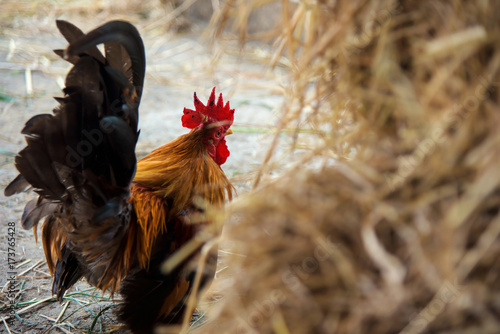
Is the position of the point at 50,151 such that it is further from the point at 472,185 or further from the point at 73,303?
the point at 472,185

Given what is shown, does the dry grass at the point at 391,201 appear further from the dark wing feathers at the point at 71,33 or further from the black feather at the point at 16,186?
the black feather at the point at 16,186

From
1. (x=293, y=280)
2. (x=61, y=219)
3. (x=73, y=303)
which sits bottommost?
(x=73, y=303)

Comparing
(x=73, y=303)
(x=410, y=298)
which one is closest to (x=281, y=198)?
(x=410, y=298)

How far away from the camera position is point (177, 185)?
6.92 feet

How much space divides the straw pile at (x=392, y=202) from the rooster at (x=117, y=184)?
2.23 ft

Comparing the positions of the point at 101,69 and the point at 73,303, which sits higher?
the point at 101,69

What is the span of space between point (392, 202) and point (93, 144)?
1180mm

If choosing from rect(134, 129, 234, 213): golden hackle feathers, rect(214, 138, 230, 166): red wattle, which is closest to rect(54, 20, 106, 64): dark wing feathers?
rect(134, 129, 234, 213): golden hackle feathers

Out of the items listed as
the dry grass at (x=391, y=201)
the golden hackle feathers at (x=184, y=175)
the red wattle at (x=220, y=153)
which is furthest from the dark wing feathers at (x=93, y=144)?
the dry grass at (x=391, y=201)

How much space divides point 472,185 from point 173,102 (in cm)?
390

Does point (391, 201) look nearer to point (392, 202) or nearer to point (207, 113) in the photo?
point (392, 202)

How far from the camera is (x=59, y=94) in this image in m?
4.48

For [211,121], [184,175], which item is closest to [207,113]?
[211,121]

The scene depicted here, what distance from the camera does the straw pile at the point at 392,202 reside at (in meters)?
1.07
